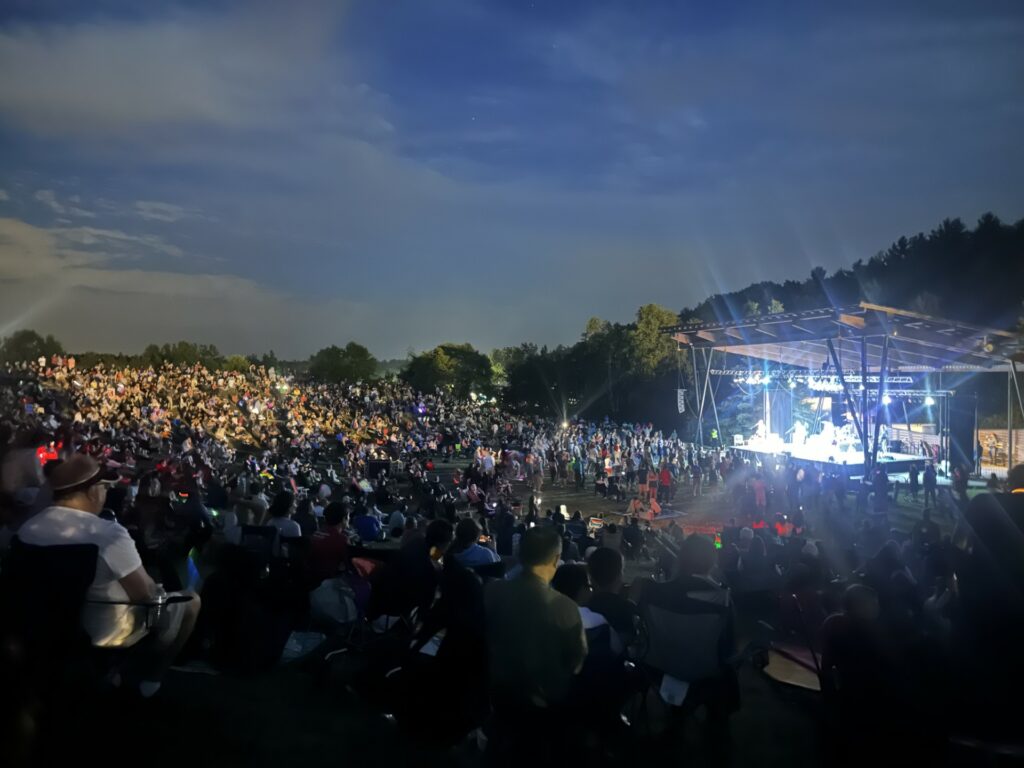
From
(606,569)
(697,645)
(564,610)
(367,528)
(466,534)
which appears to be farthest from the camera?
(367,528)

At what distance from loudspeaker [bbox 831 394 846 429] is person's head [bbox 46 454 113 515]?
25779 millimetres

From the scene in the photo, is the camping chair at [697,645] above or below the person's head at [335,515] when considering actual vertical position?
below

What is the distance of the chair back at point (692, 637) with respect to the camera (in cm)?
357

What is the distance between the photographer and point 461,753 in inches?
138

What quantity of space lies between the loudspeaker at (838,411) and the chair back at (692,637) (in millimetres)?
24092

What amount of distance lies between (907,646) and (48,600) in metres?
3.67

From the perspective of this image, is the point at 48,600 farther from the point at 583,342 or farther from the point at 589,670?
the point at 583,342

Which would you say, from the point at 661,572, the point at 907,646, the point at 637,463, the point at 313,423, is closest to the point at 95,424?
the point at 313,423

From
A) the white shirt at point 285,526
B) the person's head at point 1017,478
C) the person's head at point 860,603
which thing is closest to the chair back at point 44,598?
the white shirt at point 285,526

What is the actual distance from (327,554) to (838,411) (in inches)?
1047

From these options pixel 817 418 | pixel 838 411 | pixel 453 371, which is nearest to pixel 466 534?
pixel 838 411

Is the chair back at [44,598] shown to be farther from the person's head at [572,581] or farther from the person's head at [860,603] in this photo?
the person's head at [860,603]

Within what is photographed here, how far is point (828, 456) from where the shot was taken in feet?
82.7

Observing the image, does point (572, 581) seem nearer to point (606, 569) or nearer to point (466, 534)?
point (606, 569)
